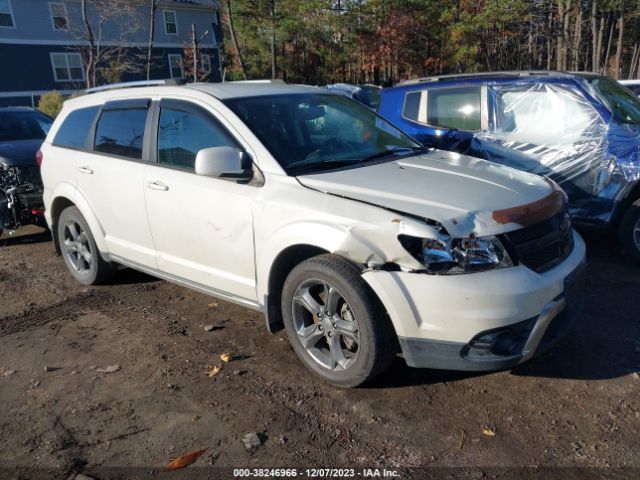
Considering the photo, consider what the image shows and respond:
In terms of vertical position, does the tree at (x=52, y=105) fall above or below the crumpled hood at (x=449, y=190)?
below

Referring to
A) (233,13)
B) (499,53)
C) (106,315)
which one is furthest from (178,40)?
(106,315)

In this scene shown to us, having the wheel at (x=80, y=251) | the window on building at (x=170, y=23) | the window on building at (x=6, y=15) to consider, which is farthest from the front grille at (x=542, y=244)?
the window on building at (x=170, y=23)

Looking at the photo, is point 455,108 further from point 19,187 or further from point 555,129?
point 19,187

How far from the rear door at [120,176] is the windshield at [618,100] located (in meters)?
4.40

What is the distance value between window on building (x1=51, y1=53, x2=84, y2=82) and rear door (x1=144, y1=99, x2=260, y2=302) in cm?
3007

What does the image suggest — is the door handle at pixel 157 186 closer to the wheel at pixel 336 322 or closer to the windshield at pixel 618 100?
the wheel at pixel 336 322

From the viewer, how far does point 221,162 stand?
3.54 m

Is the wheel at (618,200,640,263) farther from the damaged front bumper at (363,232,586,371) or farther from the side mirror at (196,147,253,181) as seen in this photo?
the side mirror at (196,147,253,181)

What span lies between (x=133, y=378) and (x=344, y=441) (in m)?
1.58

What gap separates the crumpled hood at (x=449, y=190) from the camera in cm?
303

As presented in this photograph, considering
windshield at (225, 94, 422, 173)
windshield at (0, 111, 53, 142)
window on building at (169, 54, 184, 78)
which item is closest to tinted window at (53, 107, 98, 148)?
windshield at (225, 94, 422, 173)

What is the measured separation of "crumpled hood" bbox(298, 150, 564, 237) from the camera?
9.93ft

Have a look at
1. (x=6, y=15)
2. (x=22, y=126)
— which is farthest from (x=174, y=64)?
(x=22, y=126)

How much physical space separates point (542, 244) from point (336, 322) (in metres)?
1.28
